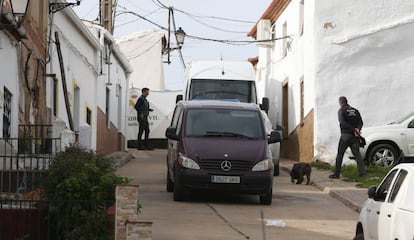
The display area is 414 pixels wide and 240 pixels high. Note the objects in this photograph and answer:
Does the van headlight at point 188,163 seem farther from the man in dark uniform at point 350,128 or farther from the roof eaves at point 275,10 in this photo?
the roof eaves at point 275,10

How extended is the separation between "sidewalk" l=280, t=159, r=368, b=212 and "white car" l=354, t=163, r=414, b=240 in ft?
16.3

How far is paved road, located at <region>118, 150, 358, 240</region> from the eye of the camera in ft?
38.5

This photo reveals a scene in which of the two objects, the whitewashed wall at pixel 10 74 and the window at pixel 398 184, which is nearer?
the window at pixel 398 184

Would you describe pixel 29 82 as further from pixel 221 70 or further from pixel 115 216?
pixel 221 70

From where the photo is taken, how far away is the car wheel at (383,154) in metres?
20.4

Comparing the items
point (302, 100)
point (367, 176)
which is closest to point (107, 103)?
point (302, 100)

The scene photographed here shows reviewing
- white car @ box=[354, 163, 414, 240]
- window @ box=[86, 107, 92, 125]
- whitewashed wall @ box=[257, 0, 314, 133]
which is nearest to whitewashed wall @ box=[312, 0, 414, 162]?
whitewashed wall @ box=[257, 0, 314, 133]

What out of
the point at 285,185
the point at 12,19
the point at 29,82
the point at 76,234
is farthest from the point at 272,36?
the point at 76,234

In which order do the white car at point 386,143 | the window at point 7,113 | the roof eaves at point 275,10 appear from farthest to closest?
the roof eaves at point 275,10 < the white car at point 386,143 < the window at point 7,113

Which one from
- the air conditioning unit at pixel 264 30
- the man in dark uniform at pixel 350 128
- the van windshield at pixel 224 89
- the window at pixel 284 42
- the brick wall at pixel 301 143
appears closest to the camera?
the man in dark uniform at pixel 350 128

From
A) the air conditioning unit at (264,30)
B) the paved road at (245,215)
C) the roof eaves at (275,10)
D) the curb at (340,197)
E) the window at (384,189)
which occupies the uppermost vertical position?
the roof eaves at (275,10)

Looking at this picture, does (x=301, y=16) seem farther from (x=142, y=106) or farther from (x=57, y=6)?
(x=57, y=6)

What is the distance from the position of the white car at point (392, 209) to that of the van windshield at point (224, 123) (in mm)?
5754

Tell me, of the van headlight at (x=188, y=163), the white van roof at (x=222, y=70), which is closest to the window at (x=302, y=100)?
the white van roof at (x=222, y=70)
